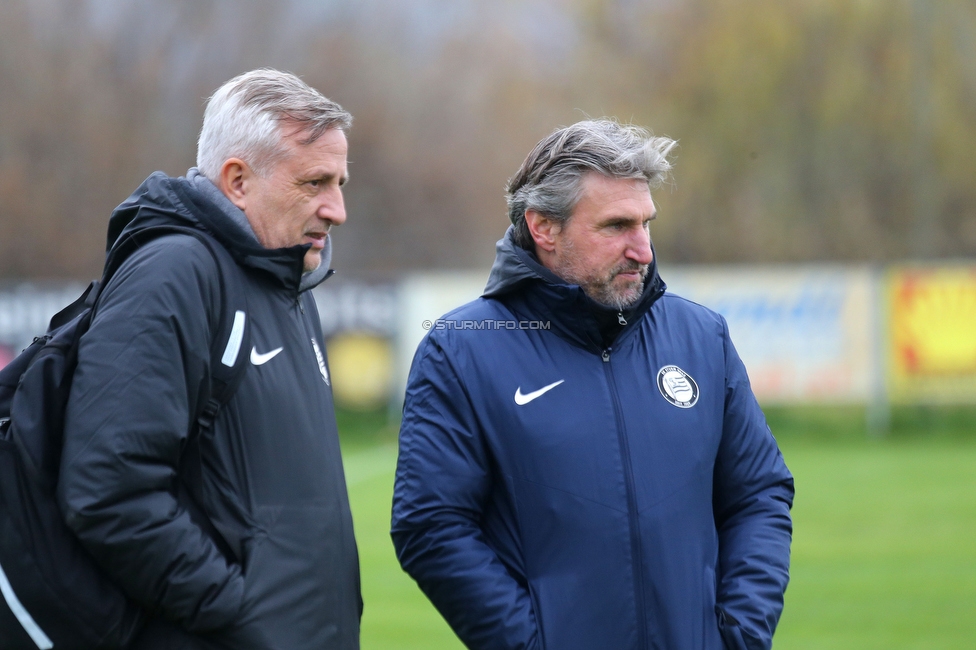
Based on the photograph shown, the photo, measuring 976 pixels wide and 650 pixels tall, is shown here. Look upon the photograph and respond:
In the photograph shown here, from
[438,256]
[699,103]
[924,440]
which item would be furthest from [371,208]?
[924,440]

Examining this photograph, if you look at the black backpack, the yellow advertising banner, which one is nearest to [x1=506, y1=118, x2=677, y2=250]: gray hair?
the black backpack

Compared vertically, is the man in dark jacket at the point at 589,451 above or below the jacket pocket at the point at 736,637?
above

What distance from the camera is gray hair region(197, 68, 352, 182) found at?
2715 millimetres

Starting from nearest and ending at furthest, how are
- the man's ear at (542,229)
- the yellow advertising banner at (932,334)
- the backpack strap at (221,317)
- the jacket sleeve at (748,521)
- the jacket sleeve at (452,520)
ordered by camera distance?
the backpack strap at (221,317) < the jacket sleeve at (452,520) < the jacket sleeve at (748,521) < the man's ear at (542,229) < the yellow advertising banner at (932,334)

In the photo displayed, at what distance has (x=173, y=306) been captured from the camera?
241cm

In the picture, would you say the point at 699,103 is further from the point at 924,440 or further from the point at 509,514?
the point at 509,514

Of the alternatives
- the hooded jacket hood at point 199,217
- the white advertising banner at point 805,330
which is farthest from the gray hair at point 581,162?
the white advertising banner at point 805,330

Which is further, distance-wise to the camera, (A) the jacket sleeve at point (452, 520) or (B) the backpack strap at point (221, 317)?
(A) the jacket sleeve at point (452, 520)

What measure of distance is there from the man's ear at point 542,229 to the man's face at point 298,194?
1.80 ft

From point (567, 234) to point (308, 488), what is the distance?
967 millimetres

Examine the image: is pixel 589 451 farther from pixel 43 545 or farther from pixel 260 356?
pixel 43 545

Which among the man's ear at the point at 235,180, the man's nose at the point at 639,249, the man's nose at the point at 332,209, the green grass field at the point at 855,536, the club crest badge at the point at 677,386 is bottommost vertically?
the green grass field at the point at 855,536

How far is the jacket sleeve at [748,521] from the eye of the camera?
2.80 meters

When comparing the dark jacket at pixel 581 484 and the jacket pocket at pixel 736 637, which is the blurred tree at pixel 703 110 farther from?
the jacket pocket at pixel 736 637
